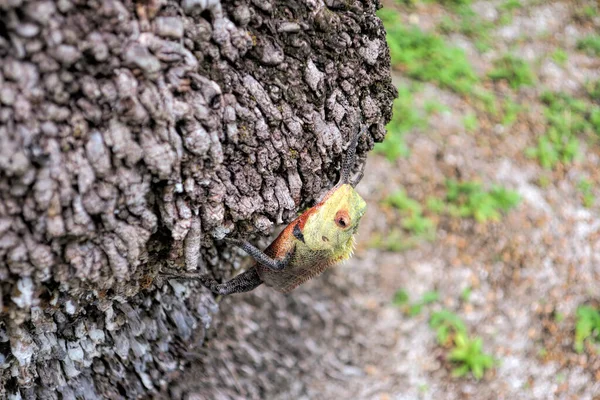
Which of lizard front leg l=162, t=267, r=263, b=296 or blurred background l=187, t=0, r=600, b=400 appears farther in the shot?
blurred background l=187, t=0, r=600, b=400

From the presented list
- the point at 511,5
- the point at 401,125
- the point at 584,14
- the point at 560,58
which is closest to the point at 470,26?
the point at 511,5

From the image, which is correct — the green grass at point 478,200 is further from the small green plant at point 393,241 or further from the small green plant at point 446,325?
the small green plant at point 446,325

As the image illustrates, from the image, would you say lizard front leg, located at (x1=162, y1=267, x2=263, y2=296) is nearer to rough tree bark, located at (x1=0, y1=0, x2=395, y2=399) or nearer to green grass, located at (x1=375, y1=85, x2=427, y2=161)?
rough tree bark, located at (x1=0, y1=0, x2=395, y2=399)

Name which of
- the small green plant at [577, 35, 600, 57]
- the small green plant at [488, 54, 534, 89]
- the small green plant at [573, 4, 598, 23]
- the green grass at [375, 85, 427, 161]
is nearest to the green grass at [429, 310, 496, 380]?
the green grass at [375, 85, 427, 161]

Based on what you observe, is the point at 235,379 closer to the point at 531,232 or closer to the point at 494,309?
the point at 494,309

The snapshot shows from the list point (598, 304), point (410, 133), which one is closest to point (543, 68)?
point (410, 133)

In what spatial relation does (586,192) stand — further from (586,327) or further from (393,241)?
(393,241)
